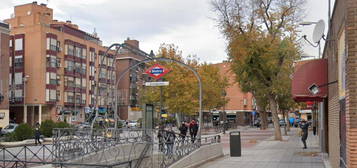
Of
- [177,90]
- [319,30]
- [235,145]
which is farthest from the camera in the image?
[177,90]

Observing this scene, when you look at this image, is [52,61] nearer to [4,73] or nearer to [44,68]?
[44,68]

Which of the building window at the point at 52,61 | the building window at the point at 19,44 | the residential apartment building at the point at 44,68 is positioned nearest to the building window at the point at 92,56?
the residential apartment building at the point at 44,68

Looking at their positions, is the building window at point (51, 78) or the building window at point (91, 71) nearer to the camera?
the building window at point (51, 78)

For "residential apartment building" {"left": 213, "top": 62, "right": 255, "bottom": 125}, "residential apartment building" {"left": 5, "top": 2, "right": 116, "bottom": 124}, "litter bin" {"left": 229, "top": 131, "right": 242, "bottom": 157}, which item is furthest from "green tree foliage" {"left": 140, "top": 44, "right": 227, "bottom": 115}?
"residential apartment building" {"left": 213, "top": 62, "right": 255, "bottom": 125}

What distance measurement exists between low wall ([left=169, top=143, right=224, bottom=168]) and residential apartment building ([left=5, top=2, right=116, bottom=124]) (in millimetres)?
42498

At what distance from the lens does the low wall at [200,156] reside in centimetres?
1531

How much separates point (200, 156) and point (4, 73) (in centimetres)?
4695

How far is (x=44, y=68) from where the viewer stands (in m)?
63.6

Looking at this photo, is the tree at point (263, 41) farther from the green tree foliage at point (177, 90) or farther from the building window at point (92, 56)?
the building window at point (92, 56)

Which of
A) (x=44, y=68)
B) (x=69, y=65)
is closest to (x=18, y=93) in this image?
(x=44, y=68)

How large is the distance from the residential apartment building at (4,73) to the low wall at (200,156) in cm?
4327

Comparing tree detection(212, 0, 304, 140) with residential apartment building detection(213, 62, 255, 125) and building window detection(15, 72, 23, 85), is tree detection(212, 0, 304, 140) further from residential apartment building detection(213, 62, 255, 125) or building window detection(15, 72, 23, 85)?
residential apartment building detection(213, 62, 255, 125)

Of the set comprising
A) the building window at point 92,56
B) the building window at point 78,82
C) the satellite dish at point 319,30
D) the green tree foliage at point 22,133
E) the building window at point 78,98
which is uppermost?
the building window at point 92,56

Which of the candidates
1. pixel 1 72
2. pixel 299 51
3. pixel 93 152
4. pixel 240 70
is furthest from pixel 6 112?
pixel 93 152
